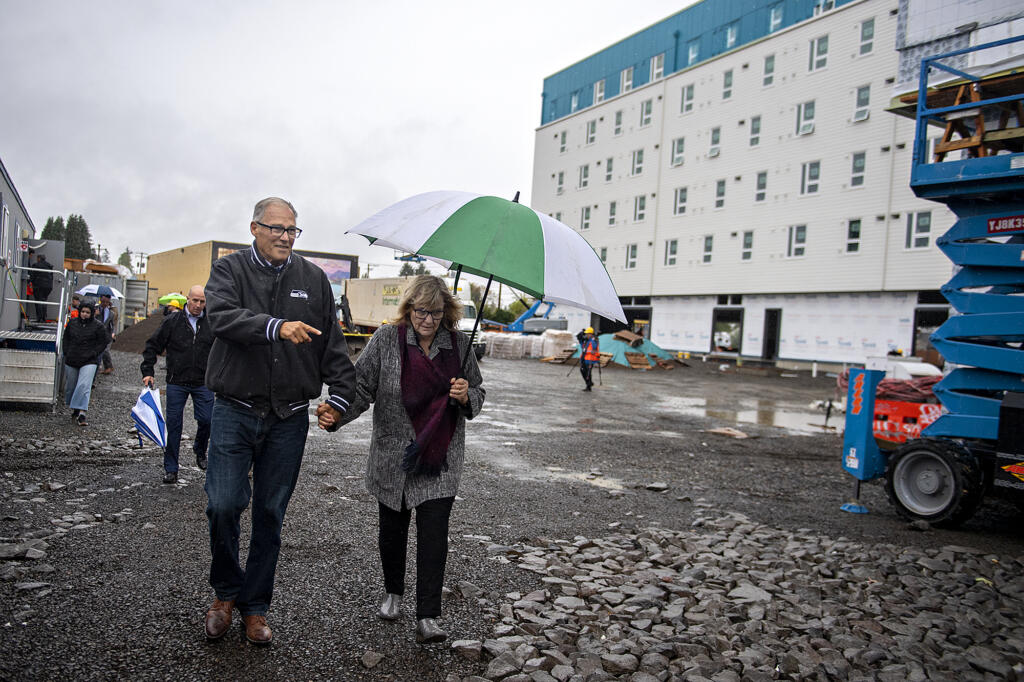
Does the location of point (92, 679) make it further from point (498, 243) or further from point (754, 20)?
point (754, 20)

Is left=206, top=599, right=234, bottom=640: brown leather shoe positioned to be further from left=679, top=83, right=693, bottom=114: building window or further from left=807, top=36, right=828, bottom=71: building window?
left=679, top=83, right=693, bottom=114: building window

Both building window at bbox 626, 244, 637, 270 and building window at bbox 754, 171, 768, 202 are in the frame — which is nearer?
building window at bbox 754, 171, 768, 202

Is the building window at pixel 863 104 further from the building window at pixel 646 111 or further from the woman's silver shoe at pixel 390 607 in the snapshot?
the woman's silver shoe at pixel 390 607

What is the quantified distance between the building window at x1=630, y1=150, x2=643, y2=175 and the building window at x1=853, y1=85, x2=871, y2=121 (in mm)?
14131

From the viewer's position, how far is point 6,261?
44.1 feet

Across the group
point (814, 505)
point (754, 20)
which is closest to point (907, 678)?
point (814, 505)

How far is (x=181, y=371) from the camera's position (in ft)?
23.5

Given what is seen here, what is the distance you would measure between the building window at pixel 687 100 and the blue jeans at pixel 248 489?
42472 millimetres

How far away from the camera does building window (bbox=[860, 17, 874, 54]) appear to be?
32906mm

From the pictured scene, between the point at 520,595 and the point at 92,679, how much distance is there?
2413 millimetres

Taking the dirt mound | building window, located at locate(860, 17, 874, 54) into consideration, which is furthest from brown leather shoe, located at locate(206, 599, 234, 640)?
building window, located at locate(860, 17, 874, 54)

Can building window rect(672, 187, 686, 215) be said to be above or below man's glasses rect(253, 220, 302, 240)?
above

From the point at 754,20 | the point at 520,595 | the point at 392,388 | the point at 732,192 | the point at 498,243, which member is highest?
the point at 754,20

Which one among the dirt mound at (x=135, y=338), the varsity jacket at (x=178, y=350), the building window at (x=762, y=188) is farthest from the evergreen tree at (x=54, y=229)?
the varsity jacket at (x=178, y=350)
